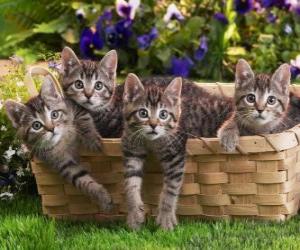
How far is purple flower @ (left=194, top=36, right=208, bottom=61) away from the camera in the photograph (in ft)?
23.7

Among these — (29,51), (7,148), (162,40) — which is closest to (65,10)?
(29,51)

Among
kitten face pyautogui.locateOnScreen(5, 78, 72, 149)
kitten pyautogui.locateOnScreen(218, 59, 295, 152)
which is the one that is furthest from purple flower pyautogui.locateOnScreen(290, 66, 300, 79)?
kitten face pyautogui.locateOnScreen(5, 78, 72, 149)

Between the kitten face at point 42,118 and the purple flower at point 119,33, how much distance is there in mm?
3075

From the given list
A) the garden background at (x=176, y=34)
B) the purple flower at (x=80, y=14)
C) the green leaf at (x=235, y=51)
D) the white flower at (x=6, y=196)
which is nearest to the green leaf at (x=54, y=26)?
the garden background at (x=176, y=34)

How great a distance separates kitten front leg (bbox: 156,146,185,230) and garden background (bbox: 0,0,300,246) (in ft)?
10.2

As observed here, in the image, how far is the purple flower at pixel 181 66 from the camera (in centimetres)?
716

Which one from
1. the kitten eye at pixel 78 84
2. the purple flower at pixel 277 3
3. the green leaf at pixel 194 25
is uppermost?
the purple flower at pixel 277 3

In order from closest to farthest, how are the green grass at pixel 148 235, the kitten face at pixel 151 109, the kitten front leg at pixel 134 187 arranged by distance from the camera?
the green grass at pixel 148 235 < the kitten face at pixel 151 109 < the kitten front leg at pixel 134 187

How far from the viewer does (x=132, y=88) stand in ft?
13.3

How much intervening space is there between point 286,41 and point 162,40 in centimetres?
127

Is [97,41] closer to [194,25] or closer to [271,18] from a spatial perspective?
[194,25]

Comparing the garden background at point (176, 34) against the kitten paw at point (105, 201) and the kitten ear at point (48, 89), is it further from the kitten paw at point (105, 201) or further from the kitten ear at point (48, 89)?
the kitten paw at point (105, 201)

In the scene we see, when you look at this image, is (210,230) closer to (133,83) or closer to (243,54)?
(133,83)

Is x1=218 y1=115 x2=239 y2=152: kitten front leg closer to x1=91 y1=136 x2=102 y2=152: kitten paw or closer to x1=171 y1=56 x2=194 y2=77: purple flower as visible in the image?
x1=91 y1=136 x2=102 y2=152: kitten paw
